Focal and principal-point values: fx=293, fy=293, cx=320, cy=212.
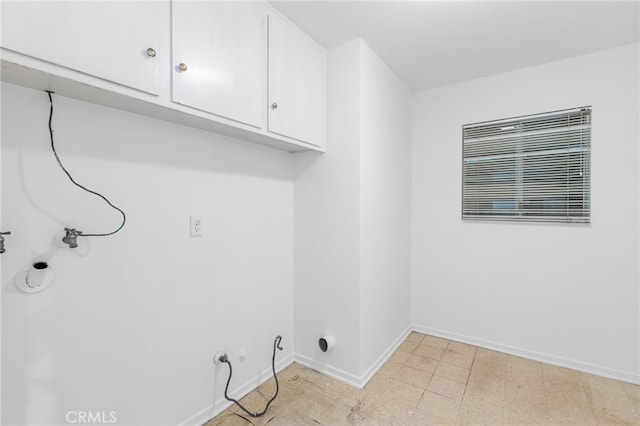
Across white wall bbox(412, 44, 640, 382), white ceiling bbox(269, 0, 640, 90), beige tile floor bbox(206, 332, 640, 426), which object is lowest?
beige tile floor bbox(206, 332, 640, 426)

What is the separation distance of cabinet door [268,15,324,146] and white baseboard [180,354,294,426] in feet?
5.46

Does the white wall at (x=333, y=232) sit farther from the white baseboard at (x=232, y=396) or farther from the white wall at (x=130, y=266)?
the white wall at (x=130, y=266)

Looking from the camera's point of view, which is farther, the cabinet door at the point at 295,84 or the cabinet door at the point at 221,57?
the cabinet door at the point at 295,84

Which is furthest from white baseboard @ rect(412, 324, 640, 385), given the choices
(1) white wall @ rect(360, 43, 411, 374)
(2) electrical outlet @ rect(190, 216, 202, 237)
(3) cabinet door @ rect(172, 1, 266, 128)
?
(3) cabinet door @ rect(172, 1, 266, 128)

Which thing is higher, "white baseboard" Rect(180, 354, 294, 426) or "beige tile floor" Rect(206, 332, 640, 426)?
"white baseboard" Rect(180, 354, 294, 426)

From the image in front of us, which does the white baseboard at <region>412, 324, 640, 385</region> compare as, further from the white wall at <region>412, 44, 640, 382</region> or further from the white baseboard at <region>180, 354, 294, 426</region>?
the white baseboard at <region>180, 354, 294, 426</region>

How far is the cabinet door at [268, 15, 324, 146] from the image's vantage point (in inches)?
69.3

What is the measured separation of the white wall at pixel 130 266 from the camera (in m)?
1.11

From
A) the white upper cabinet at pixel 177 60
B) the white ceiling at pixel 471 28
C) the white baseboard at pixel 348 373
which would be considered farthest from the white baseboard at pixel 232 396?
the white ceiling at pixel 471 28

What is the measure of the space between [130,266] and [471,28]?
2.45 metres

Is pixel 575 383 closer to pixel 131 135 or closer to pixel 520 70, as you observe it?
pixel 520 70

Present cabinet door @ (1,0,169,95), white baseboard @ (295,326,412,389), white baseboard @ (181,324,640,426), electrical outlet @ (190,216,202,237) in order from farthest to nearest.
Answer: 1. white baseboard @ (295,326,412,389)
2. white baseboard @ (181,324,640,426)
3. electrical outlet @ (190,216,202,237)
4. cabinet door @ (1,0,169,95)

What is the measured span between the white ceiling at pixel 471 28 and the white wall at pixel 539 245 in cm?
27

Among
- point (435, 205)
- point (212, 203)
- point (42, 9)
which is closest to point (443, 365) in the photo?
point (435, 205)
